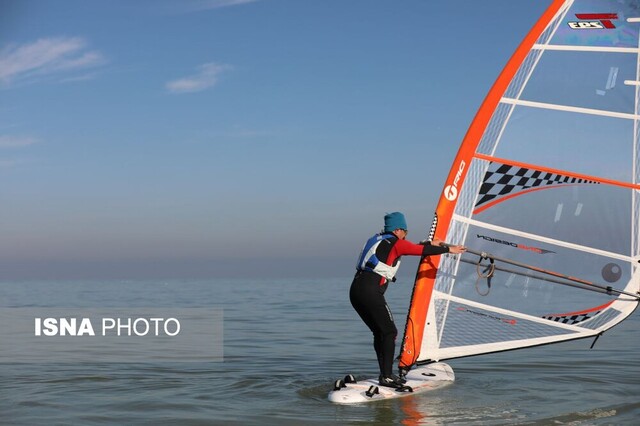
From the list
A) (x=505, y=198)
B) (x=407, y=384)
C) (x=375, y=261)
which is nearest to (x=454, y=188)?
(x=505, y=198)

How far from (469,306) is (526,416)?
4.49 feet

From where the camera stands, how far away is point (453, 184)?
8.30m

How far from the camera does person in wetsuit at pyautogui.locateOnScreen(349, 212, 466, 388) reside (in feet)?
25.8

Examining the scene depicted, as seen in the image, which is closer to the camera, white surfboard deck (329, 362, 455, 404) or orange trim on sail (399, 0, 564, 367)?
white surfboard deck (329, 362, 455, 404)

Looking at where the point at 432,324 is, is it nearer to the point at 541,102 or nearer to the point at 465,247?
the point at 465,247

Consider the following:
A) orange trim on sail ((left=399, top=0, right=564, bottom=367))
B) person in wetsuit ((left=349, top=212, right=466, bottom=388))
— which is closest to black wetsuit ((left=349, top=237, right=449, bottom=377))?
person in wetsuit ((left=349, top=212, right=466, bottom=388))

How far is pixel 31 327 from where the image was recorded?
59.0 ft

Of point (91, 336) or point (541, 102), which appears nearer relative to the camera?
point (541, 102)

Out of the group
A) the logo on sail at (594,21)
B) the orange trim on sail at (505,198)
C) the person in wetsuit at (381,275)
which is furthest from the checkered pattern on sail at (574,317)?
the logo on sail at (594,21)

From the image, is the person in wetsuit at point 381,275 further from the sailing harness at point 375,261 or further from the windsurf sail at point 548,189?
the windsurf sail at point 548,189

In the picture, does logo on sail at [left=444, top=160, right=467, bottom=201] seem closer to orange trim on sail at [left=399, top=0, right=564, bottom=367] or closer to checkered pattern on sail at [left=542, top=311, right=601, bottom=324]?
orange trim on sail at [left=399, top=0, right=564, bottom=367]

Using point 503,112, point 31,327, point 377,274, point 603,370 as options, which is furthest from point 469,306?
point 31,327

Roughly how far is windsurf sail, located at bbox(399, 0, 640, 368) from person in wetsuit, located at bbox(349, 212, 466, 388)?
548mm

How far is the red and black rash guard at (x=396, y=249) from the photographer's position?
7676mm
